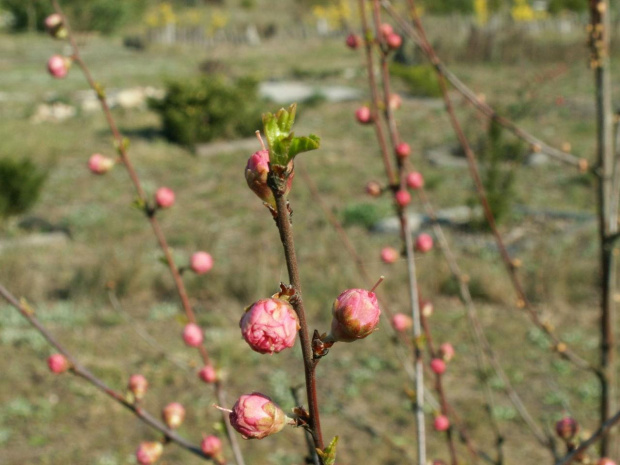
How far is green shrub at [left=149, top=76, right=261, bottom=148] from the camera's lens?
8.57m

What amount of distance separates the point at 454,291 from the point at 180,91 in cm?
556

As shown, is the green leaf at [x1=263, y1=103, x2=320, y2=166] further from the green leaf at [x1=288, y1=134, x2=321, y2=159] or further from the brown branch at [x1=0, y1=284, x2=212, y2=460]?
the brown branch at [x1=0, y1=284, x2=212, y2=460]

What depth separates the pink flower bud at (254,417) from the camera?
0.58 meters

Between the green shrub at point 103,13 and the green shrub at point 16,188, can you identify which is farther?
the green shrub at point 103,13

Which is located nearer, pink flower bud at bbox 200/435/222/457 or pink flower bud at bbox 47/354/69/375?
pink flower bud at bbox 200/435/222/457

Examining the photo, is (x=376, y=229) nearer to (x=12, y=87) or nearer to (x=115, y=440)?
(x=115, y=440)

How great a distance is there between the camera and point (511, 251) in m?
5.10

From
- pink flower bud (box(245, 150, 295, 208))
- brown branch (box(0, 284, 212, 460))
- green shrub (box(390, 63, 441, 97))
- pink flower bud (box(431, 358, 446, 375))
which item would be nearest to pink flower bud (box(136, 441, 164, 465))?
brown branch (box(0, 284, 212, 460))

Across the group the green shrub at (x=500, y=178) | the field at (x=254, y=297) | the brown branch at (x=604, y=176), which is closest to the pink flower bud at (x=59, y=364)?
the field at (x=254, y=297)

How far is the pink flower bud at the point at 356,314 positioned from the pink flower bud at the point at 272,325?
5cm

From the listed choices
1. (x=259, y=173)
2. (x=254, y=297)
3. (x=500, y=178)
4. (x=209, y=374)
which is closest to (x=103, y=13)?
(x=500, y=178)

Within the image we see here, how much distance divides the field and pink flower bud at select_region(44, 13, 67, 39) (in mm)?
550

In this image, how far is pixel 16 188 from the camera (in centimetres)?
579

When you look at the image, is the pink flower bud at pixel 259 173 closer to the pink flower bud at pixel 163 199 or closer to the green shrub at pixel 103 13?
the pink flower bud at pixel 163 199
